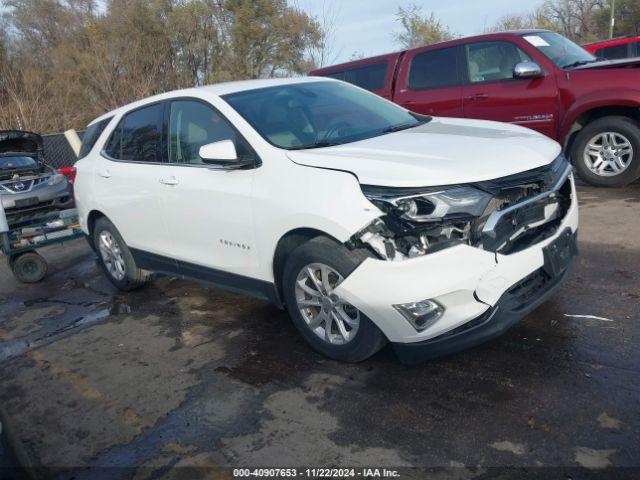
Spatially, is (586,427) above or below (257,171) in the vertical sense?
below

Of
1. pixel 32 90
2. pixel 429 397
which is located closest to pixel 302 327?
pixel 429 397

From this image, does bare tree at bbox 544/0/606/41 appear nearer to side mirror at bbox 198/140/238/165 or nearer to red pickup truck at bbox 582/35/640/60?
red pickup truck at bbox 582/35/640/60

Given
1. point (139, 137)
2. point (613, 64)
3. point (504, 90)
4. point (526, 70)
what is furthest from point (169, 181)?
point (613, 64)

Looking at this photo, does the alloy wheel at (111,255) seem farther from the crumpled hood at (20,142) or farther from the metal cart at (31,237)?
the crumpled hood at (20,142)

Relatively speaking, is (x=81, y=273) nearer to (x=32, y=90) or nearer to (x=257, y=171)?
(x=257, y=171)

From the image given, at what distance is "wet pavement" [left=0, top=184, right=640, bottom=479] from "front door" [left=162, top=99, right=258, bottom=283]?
1.93ft

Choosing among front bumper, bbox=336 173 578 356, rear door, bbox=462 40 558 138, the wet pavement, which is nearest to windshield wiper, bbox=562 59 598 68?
rear door, bbox=462 40 558 138

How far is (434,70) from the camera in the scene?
26.4 feet

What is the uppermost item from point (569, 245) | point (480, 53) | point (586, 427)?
point (480, 53)

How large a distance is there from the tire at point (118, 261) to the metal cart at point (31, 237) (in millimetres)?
1187

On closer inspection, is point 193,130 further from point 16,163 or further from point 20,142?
point 20,142

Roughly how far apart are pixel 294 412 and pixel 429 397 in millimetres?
750

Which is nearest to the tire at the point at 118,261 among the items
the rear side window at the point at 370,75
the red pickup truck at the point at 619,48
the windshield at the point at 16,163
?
the windshield at the point at 16,163

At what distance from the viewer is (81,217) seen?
236 inches
